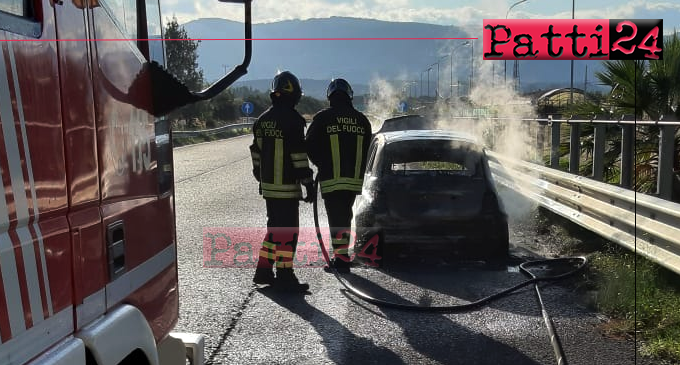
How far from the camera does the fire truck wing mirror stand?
2918 mm

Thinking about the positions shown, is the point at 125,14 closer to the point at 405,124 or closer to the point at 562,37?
the point at 562,37

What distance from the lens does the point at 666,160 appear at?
710cm

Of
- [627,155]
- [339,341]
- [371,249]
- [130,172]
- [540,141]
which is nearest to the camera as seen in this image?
[130,172]

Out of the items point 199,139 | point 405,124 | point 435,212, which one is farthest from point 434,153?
point 199,139

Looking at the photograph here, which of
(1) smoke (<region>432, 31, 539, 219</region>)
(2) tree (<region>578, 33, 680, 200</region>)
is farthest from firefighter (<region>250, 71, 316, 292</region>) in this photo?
(1) smoke (<region>432, 31, 539, 219</region>)

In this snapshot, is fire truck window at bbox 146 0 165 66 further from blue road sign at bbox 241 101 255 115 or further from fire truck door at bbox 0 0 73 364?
blue road sign at bbox 241 101 255 115

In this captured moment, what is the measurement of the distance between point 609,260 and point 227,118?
54.6 m

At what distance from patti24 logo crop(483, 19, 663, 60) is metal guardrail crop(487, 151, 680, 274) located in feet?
4.22

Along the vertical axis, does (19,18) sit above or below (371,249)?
above

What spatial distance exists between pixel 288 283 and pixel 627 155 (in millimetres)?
4081

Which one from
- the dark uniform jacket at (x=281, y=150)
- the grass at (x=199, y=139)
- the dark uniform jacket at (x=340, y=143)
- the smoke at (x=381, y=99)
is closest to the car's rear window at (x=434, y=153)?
the dark uniform jacket at (x=340, y=143)

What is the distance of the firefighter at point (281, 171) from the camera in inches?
275

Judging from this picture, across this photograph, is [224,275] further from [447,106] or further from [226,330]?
[447,106]

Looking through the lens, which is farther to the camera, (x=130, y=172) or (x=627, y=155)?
(x=627, y=155)
